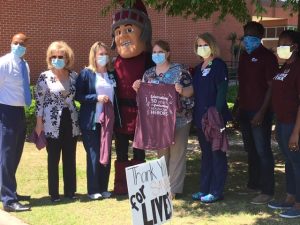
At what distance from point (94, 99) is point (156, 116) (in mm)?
769

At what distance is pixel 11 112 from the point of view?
5.52 metres

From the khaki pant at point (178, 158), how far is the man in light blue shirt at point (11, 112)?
5.77 ft

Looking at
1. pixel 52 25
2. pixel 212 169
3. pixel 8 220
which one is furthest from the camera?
pixel 52 25

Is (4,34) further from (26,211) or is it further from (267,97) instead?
(267,97)

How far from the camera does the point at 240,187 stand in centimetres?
652

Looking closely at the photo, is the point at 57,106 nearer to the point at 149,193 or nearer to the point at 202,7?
the point at 149,193

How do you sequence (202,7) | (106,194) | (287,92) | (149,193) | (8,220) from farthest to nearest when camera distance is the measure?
(202,7)
(106,194)
(8,220)
(287,92)
(149,193)

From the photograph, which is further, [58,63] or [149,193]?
[58,63]

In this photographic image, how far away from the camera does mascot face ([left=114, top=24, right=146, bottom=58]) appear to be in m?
5.98

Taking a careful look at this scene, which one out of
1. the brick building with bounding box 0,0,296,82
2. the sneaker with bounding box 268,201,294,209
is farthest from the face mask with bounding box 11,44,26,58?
the brick building with bounding box 0,0,296,82

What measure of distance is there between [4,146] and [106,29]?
36.0 feet

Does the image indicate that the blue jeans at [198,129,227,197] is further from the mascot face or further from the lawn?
the mascot face

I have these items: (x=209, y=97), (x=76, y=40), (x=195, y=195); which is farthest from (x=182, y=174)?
(x=76, y=40)

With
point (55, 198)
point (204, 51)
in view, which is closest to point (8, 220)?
point (55, 198)
